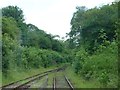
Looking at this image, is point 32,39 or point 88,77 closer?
point 88,77

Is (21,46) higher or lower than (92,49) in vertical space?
higher

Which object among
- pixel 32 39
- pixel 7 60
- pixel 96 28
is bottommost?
pixel 7 60

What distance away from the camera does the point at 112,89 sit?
728 inches

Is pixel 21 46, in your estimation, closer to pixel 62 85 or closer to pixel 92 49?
pixel 92 49

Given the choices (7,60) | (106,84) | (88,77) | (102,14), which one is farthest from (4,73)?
(106,84)

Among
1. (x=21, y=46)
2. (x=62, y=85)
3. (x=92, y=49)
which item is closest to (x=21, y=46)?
(x=21, y=46)

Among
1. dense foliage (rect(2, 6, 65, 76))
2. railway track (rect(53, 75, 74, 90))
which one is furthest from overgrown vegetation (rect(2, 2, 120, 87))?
railway track (rect(53, 75, 74, 90))

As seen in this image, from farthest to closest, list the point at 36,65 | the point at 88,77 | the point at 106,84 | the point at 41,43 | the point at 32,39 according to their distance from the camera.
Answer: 1. the point at 41,43
2. the point at 32,39
3. the point at 36,65
4. the point at 88,77
5. the point at 106,84

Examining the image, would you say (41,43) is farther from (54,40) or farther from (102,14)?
(102,14)

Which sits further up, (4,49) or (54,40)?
(54,40)

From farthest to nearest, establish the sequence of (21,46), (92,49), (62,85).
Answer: (21,46) < (92,49) < (62,85)

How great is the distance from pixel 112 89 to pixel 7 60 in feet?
58.7

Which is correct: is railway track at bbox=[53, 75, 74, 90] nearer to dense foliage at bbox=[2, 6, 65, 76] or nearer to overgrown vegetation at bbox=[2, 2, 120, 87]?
overgrown vegetation at bbox=[2, 2, 120, 87]

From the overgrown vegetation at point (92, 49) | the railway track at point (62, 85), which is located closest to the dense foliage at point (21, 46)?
the overgrown vegetation at point (92, 49)
